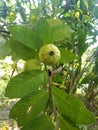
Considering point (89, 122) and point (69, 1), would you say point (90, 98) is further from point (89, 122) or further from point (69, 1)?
point (89, 122)

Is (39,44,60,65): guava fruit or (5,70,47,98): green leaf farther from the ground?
(39,44,60,65): guava fruit

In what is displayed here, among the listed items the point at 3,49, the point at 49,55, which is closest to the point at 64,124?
the point at 49,55

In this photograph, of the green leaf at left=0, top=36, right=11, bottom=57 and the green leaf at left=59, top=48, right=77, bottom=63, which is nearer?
the green leaf at left=59, top=48, right=77, bottom=63

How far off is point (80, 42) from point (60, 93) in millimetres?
352

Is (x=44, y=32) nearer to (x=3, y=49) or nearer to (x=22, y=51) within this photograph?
(x=22, y=51)

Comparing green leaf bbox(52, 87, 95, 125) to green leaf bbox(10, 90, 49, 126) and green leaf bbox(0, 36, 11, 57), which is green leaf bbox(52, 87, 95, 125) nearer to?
green leaf bbox(10, 90, 49, 126)

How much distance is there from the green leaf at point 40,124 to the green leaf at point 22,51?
105 mm

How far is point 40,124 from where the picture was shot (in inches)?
18.0

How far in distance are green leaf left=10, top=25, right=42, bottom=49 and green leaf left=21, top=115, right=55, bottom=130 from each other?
12 cm

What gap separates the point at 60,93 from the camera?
46cm

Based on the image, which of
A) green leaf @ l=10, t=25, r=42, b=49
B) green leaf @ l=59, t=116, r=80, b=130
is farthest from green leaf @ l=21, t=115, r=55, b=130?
green leaf @ l=10, t=25, r=42, b=49

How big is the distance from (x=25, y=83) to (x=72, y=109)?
9 cm

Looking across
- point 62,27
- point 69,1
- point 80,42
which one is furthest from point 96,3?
point 62,27

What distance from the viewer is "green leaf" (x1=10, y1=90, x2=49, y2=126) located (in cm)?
47
